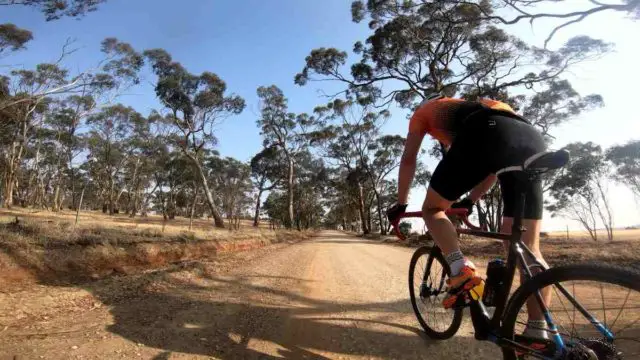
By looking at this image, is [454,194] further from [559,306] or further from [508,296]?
[559,306]

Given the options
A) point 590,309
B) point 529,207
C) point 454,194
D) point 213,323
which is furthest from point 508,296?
point 213,323

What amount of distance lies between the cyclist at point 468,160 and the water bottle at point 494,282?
72 millimetres

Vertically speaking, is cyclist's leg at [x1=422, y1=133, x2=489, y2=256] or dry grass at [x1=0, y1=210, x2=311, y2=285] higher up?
cyclist's leg at [x1=422, y1=133, x2=489, y2=256]

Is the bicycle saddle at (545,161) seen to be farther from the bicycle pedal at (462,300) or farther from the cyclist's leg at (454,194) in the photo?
the bicycle pedal at (462,300)

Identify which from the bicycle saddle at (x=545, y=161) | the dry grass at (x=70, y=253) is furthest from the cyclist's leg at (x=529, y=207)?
the dry grass at (x=70, y=253)

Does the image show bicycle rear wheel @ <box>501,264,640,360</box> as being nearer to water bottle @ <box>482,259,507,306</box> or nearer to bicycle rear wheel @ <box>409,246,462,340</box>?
water bottle @ <box>482,259,507,306</box>

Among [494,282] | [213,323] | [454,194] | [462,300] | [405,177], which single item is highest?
[405,177]

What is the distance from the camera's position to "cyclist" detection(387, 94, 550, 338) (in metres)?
2.19

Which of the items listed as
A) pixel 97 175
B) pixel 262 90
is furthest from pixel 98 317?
pixel 97 175

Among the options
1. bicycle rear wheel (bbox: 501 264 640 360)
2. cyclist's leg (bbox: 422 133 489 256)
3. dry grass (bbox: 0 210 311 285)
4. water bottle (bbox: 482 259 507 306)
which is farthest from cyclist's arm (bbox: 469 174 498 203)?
dry grass (bbox: 0 210 311 285)

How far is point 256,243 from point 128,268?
8.43 m

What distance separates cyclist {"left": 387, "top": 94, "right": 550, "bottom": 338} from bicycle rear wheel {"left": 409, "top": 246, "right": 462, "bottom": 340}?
24.8 inches

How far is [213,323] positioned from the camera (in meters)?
3.34

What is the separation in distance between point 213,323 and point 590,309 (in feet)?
8.81
